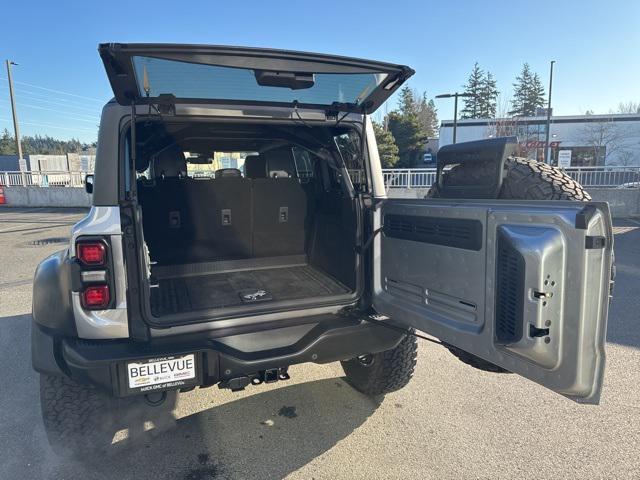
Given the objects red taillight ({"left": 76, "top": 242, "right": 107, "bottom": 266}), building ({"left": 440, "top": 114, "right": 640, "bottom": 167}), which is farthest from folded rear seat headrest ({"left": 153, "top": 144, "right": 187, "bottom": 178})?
building ({"left": 440, "top": 114, "right": 640, "bottom": 167})

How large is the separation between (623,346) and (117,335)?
171 inches

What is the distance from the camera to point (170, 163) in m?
3.88

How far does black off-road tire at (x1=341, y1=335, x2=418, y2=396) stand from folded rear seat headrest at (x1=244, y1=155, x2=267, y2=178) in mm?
2076

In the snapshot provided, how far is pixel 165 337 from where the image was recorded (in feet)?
7.47

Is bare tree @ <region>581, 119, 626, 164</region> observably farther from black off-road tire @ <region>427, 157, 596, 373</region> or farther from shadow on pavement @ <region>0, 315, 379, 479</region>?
shadow on pavement @ <region>0, 315, 379, 479</region>

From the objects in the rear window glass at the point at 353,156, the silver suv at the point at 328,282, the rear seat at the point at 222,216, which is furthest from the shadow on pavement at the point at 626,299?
the rear seat at the point at 222,216

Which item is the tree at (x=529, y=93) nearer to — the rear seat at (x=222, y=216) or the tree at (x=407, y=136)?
the tree at (x=407, y=136)

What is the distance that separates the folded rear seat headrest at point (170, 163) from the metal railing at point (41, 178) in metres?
19.2

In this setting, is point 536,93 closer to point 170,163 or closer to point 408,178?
point 408,178

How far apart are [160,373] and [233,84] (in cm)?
158

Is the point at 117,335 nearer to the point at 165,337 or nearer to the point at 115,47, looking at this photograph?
the point at 165,337

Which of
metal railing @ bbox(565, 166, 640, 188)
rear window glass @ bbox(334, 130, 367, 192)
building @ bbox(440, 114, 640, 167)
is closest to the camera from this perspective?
rear window glass @ bbox(334, 130, 367, 192)

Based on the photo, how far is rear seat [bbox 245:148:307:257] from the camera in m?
3.95

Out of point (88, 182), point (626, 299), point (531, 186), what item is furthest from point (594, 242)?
point (626, 299)
